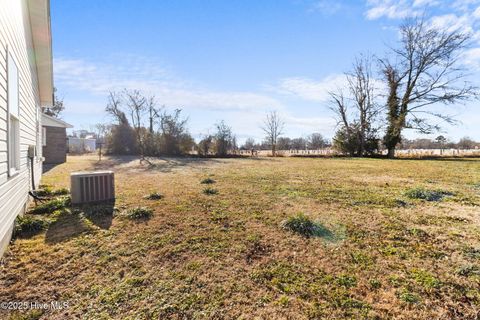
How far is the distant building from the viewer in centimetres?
1417

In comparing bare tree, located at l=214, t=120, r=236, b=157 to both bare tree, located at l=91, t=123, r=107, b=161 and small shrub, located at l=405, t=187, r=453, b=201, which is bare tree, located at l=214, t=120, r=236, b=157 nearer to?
bare tree, located at l=91, t=123, r=107, b=161

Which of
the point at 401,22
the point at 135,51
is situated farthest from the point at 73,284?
the point at 401,22

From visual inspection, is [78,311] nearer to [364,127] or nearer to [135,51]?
[135,51]

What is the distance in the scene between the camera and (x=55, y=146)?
14852mm

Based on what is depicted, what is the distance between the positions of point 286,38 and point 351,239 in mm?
8948

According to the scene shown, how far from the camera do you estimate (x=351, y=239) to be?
10.8ft

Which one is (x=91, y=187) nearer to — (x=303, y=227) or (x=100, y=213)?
(x=100, y=213)

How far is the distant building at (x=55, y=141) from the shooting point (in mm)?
14168

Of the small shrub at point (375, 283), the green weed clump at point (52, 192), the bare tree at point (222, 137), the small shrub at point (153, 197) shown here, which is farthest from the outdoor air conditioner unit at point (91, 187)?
the bare tree at point (222, 137)

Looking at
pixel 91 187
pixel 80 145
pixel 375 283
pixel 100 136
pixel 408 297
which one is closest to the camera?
pixel 408 297

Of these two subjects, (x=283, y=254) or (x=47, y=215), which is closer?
(x=283, y=254)

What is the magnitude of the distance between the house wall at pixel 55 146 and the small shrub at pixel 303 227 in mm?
16370

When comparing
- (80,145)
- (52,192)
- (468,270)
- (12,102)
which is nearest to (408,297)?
(468,270)

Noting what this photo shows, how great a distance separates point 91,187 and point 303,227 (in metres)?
4.54
